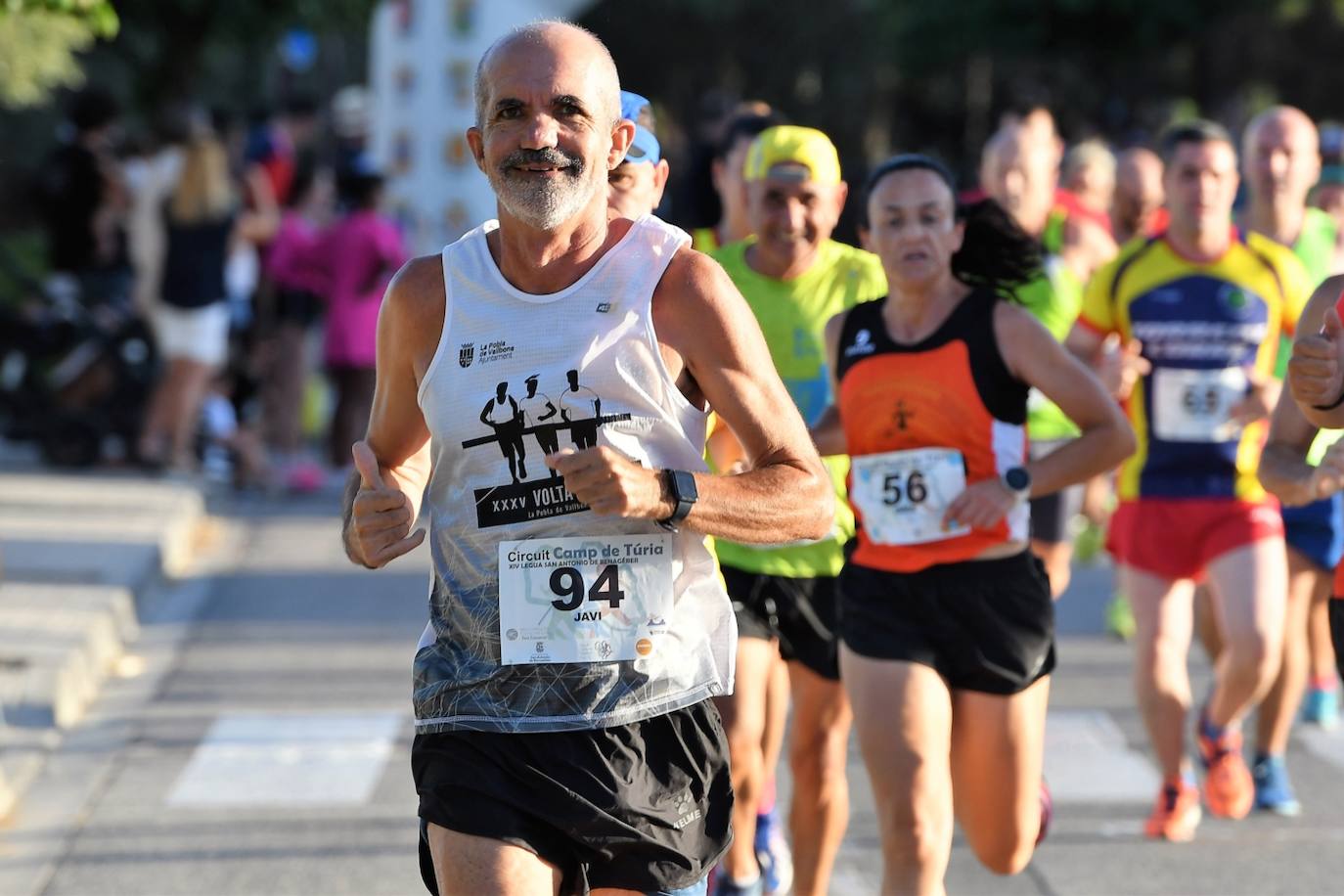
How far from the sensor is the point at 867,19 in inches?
2144

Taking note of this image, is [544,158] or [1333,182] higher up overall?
[544,158]

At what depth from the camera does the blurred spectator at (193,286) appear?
1391 cm

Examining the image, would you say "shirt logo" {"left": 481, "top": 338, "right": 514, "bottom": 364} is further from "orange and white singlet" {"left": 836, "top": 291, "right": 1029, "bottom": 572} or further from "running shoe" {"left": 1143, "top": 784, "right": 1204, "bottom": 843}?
"running shoe" {"left": 1143, "top": 784, "right": 1204, "bottom": 843}

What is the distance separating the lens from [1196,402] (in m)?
7.27

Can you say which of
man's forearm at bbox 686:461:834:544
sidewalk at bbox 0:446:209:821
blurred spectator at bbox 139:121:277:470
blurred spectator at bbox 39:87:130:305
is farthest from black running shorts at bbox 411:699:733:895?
blurred spectator at bbox 39:87:130:305

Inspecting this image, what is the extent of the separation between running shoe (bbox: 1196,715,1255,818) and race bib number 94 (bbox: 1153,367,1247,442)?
3.17ft

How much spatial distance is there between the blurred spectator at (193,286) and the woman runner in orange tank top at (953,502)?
8.84 metres

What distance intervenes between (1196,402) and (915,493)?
7.10 feet

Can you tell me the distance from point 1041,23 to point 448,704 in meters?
40.1

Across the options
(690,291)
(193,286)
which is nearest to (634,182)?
(690,291)

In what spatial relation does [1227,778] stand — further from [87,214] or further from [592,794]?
[87,214]

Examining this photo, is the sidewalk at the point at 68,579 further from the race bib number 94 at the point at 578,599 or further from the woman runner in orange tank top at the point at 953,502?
the race bib number 94 at the point at 578,599

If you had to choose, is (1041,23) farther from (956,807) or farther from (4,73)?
(956,807)

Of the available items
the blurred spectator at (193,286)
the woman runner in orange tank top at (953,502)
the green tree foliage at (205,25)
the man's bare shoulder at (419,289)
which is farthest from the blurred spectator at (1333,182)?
the green tree foliage at (205,25)
